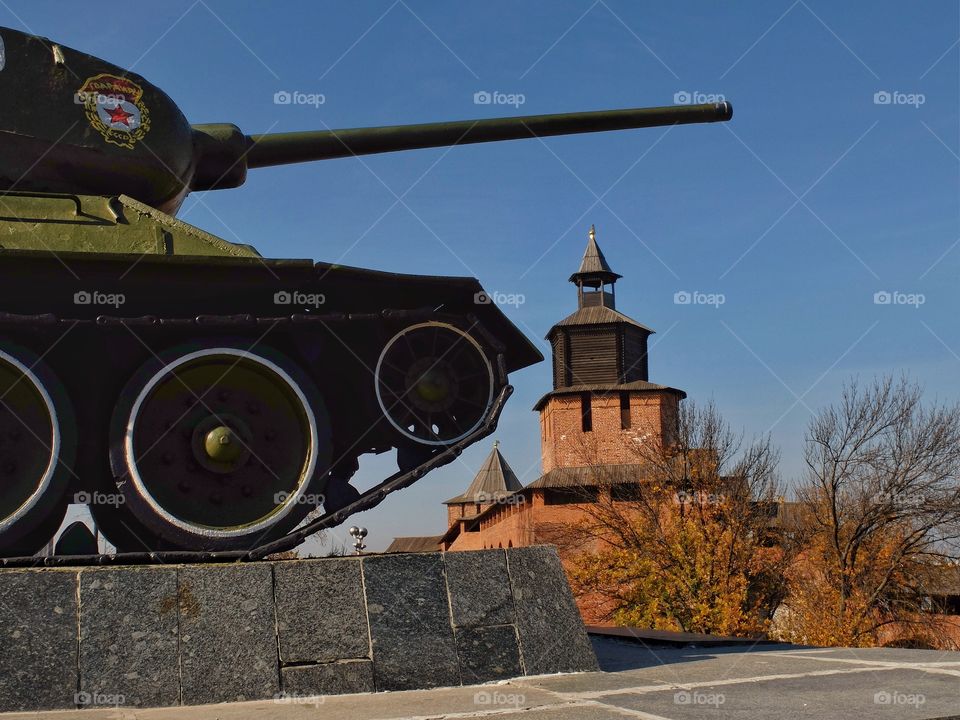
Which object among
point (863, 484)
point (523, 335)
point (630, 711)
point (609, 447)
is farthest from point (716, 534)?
point (630, 711)

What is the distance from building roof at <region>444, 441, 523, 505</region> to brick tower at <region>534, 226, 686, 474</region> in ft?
71.1

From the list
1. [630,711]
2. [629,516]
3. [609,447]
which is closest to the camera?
[630,711]

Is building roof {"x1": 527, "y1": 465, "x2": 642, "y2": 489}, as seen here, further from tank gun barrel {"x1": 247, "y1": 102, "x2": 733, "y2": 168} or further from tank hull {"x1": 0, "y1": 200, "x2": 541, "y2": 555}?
tank hull {"x1": 0, "y1": 200, "x2": 541, "y2": 555}

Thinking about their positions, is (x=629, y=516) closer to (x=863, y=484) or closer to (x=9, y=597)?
(x=863, y=484)

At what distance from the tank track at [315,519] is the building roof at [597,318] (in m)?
59.7

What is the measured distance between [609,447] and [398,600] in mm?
59317

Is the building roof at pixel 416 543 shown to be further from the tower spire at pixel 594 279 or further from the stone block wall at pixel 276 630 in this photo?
the stone block wall at pixel 276 630

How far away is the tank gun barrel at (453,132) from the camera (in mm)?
11000

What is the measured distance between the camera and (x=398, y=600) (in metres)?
7.03

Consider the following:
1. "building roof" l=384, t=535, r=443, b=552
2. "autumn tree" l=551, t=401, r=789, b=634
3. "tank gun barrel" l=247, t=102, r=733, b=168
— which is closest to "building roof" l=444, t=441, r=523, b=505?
"building roof" l=384, t=535, r=443, b=552

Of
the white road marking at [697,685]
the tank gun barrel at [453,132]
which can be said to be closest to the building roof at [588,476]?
the tank gun barrel at [453,132]

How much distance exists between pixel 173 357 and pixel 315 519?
1.69 meters

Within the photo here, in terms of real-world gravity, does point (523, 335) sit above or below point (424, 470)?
above

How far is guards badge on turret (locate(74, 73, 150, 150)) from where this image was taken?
29.7ft
